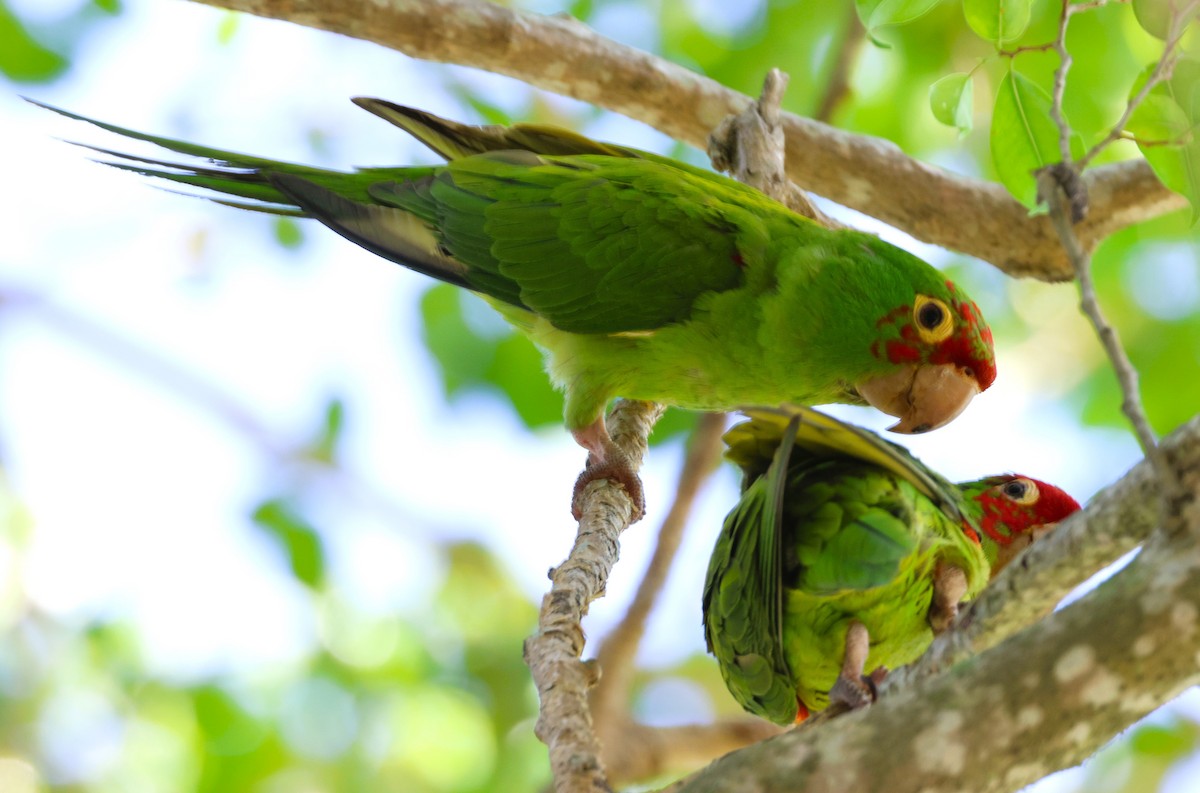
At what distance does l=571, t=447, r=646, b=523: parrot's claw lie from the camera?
3.43 m

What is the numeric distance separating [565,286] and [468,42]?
0.99 metres

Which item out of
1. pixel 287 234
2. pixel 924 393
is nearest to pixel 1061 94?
pixel 924 393

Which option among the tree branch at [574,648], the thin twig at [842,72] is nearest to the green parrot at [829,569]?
the tree branch at [574,648]

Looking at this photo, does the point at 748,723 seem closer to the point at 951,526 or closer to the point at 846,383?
the point at 846,383

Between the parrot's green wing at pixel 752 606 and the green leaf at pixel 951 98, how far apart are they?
1012mm

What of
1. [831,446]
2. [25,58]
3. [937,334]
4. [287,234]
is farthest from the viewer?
[287,234]

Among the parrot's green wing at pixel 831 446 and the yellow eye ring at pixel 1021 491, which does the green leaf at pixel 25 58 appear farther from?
the yellow eye ring at pixel 1021 491

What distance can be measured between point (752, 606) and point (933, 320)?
53.8 inches

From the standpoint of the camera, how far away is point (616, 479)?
3.44 meters

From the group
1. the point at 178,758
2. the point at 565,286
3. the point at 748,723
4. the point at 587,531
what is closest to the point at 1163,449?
the point at 587,531

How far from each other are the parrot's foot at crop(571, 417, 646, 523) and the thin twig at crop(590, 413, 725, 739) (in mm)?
973

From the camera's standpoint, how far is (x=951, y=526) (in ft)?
8.47

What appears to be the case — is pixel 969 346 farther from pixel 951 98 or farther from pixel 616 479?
pixel 616 479

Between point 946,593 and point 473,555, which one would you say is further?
point 473,555
